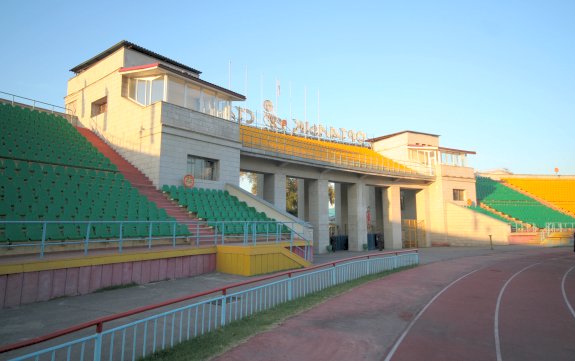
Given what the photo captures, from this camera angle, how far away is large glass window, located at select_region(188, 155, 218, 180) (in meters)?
19.4

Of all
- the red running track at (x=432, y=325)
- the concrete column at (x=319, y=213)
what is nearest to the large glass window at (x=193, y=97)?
the concrete column at (x=319, y=213)

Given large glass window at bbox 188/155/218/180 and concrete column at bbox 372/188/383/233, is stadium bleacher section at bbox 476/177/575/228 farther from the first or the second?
large glass window at bbox 188/155/218/180

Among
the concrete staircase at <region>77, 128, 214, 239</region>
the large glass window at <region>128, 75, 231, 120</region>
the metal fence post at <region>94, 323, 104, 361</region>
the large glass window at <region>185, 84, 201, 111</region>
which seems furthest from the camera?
the large glass window at <region>185, 84, 201, 111</region>

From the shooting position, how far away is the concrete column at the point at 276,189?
24500 millimetres

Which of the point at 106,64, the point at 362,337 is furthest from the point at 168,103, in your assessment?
the point at 362,337

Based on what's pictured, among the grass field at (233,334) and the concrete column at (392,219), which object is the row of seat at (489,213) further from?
the grass field at (233,334)

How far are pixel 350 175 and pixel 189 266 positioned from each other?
20.4 m

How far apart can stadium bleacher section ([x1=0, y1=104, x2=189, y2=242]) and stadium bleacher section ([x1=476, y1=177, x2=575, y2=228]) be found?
37714mm

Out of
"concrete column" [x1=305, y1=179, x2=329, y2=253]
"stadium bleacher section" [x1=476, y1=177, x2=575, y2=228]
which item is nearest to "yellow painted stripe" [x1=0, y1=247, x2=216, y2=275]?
"concrete column" [x1=305, y1=179, x2=329, y2=253]

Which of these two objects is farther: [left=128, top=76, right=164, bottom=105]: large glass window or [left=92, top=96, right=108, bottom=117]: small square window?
[left=92, top=96, right=108, bottom=117]: small square window

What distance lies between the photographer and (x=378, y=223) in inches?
1523

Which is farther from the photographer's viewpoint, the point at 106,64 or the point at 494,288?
the point at 106,64

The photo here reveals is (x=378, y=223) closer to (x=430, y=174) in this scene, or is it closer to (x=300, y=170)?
(x=430, y=174)

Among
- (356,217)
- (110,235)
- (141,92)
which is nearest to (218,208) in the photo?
(110,235)
